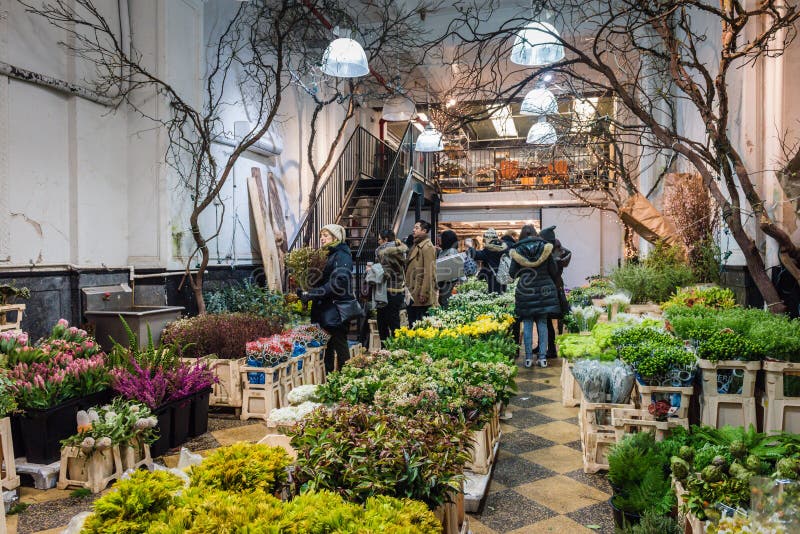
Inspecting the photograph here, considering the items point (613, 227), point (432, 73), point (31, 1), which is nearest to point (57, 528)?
point (31, 1)

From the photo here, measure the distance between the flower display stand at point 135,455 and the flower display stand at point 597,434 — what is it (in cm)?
303

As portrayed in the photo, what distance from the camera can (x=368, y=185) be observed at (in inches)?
534

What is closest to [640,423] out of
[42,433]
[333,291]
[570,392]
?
[570,392]

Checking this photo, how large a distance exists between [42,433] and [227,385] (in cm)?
178

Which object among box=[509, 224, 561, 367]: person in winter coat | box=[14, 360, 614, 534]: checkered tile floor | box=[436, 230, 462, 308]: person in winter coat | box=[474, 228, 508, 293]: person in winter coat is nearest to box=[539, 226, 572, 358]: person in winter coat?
box=[509, 224, 561, 367]: person in winter coat

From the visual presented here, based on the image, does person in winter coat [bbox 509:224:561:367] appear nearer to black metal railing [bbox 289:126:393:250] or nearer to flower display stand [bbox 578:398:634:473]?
flower display stand [bbox 578:398:634:473]

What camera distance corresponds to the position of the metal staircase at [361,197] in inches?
436

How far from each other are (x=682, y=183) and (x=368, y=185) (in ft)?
27.6

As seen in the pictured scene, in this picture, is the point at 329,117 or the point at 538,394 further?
the point at 329,117

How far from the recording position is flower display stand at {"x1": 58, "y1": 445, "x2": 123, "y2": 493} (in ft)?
12.1

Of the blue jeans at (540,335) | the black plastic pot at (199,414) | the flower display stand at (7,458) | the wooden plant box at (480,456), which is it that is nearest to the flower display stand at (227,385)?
the black plastic pot at (199,414)

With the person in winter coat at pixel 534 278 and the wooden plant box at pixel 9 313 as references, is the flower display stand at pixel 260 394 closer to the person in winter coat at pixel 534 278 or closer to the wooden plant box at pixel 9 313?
the wooden plant box at pixel 9 313

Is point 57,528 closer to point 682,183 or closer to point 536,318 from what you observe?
point 536,318

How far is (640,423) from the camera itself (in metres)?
3.40
